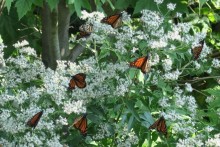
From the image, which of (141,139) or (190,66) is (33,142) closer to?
(141,139)

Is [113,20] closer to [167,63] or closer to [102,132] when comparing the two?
[167,63]

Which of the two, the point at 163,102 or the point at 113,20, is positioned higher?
the point at 113,20

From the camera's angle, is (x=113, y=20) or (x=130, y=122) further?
(x=113, y=20)

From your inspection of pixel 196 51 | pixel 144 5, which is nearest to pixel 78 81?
pixel 196 51

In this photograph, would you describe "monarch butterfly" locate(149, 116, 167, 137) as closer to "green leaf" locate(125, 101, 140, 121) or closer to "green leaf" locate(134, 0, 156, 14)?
"green leaf" locate(125, 101, 140, 121)

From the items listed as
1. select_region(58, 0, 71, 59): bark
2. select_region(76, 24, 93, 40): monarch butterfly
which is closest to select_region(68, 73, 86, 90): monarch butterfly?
select_region(76, 24, 93, 40): monarch butterfly
